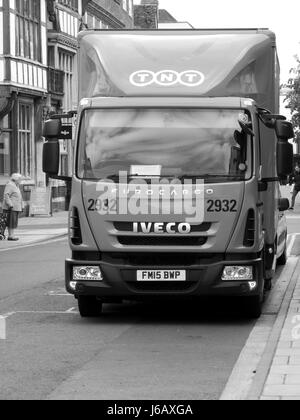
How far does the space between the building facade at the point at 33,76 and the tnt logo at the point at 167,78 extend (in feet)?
73.7

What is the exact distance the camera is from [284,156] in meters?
11.1

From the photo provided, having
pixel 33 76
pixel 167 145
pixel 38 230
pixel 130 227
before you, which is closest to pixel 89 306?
pixel 130 227

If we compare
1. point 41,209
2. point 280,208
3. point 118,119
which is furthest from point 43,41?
point 118,119

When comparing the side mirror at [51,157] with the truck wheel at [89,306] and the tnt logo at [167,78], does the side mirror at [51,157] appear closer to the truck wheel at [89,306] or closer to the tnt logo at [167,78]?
the tnt logo at [167,78]

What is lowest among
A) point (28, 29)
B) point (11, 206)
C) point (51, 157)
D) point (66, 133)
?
point (11, 206)

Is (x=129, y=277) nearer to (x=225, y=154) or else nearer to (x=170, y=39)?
(x=225, y=154)

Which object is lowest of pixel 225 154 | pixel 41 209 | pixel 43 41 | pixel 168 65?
pixel 41 209

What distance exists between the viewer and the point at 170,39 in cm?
1159

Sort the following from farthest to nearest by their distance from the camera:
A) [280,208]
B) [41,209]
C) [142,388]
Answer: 1. [41,209]
2. [280,208]
3. [142,388]

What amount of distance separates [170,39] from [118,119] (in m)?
1.23

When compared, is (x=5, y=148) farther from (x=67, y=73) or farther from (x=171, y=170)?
(x=171, y=170)

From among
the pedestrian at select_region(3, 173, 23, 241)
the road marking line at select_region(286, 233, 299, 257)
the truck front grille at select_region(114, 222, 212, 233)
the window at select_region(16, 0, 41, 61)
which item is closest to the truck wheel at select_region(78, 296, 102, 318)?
the truck front grille at select_region(114, 222, 212, 233)

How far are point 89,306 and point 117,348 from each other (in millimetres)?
2155

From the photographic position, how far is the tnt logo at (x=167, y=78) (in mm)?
11234
